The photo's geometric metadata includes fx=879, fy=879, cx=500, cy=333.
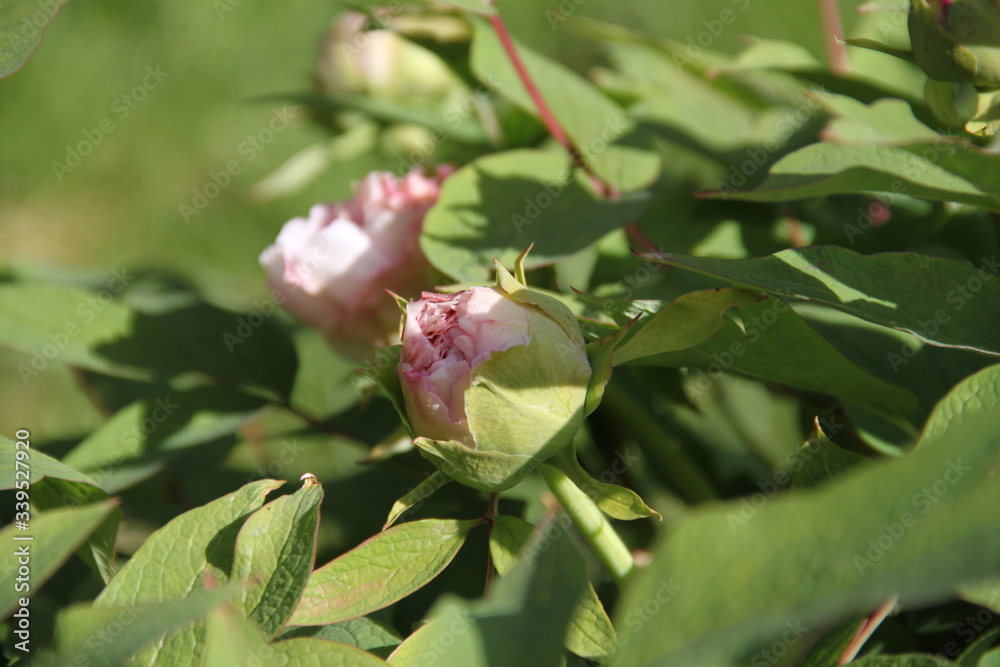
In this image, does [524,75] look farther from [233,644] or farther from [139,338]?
[233,644]

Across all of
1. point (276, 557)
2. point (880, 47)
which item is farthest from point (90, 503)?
point (880, 47)

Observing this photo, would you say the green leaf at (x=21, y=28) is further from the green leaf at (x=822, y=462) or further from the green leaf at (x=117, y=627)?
the green leaf at (x=822, y=462)

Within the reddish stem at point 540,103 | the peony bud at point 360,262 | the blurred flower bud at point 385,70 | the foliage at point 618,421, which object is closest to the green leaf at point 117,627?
the foliage at point 618,421

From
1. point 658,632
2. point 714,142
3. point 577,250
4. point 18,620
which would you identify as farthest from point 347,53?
point 658,632

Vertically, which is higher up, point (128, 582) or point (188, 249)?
point (128, 582)

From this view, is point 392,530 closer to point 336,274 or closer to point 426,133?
point 336,274

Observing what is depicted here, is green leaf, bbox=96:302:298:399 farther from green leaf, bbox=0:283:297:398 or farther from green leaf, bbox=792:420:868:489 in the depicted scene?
green leaf, bbox=792:420:868:489

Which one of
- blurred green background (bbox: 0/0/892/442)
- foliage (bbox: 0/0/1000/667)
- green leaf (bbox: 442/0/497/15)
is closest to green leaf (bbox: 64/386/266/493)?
foliage (bbox: 0/0/1000/667)
